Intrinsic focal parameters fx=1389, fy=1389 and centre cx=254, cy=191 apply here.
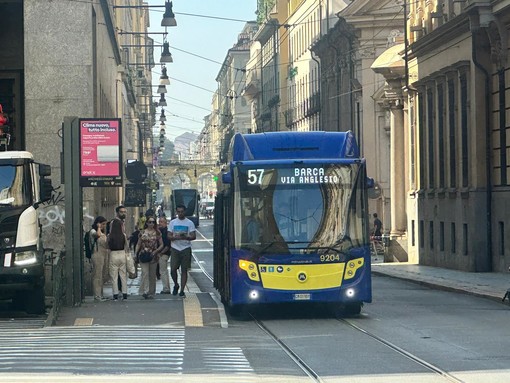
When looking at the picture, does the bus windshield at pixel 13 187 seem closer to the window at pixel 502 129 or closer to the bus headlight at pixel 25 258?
the bus headlight at pixel 25 258

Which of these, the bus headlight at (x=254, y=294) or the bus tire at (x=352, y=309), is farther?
the bus tire at (x=352, y=309)

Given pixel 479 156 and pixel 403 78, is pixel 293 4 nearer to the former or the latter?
pixel 403 78

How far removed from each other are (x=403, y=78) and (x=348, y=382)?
40209 mm

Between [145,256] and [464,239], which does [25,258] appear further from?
[464,239]

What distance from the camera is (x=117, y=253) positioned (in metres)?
26.9

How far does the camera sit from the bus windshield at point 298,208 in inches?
855

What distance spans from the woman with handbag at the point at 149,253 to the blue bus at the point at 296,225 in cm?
587

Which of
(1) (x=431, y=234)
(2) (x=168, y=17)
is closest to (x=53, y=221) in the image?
(2) (x=168, y=17)

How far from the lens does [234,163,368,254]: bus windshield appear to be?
71.3 feet

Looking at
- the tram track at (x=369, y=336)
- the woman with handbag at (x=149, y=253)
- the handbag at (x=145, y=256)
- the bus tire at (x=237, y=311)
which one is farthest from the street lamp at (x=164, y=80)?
the tram track at (x=369, y=336)

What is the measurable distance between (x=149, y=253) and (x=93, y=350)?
36.3 feet

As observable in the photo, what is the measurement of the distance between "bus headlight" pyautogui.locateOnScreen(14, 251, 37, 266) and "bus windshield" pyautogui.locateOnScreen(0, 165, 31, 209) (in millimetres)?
823

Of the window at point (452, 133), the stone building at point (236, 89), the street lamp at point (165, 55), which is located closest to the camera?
the window at point (452, 133)

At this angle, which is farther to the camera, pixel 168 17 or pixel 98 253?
pixel 168 17
